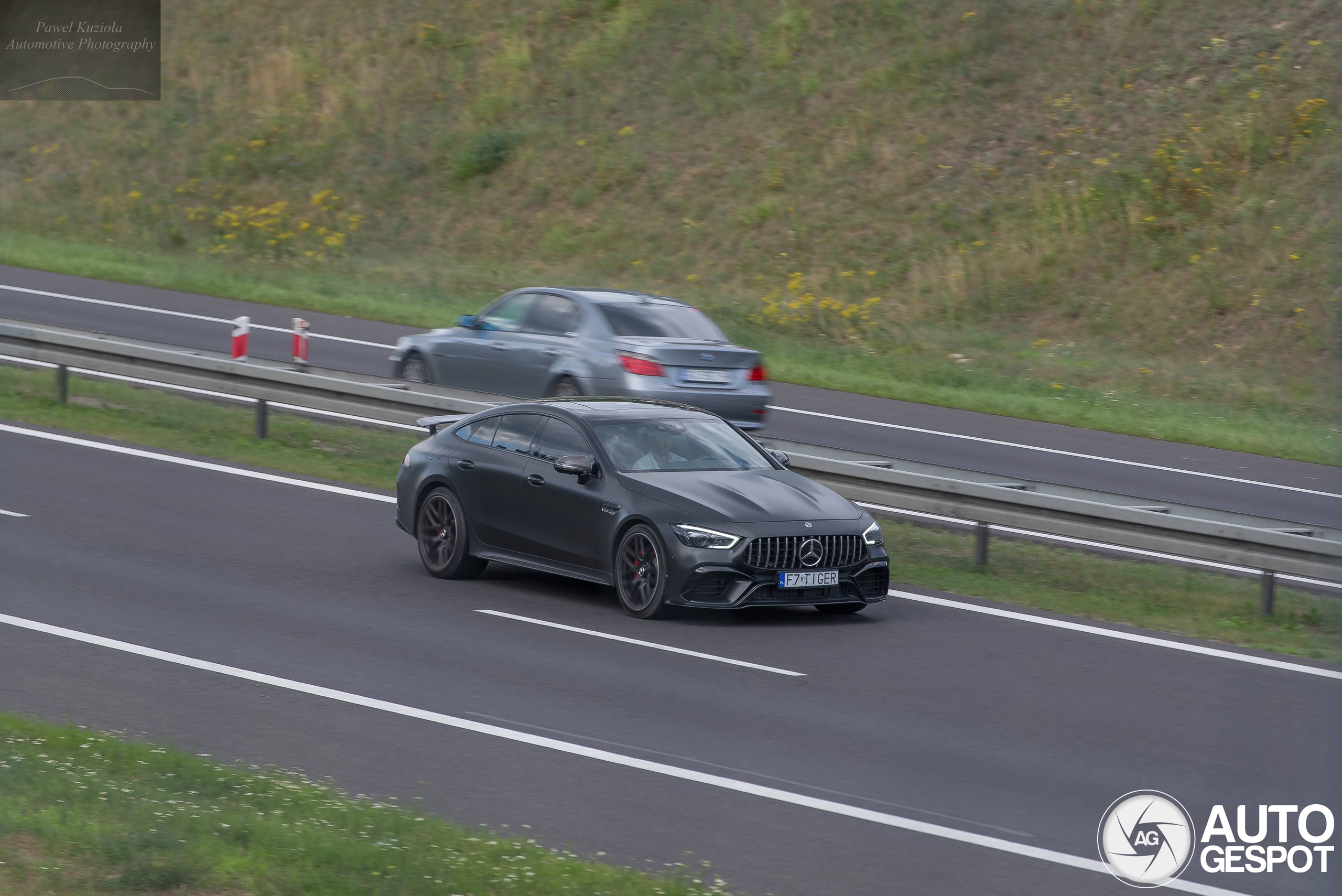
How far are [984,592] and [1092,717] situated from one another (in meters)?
3.80

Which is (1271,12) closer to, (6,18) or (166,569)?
(166,569)

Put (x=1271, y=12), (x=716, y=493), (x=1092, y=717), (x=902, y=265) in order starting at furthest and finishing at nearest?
(x=1271, y=12) < (x=902, y=265) < (x=716, y=493) < (x=1092, y=717)

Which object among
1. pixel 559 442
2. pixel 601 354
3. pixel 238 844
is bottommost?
pixel 238 844

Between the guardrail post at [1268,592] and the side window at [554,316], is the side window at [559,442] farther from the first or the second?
the side window at [554,316]

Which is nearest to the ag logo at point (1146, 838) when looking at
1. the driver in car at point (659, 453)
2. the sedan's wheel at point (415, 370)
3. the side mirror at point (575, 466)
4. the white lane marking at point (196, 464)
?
the driver in car at point (659, 453)

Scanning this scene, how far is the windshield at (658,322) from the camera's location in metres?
18.1

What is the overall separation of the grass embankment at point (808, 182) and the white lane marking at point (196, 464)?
10953 millimetres

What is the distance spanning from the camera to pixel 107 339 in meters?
19.3

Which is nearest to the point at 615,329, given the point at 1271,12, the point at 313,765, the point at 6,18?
the point at 313,765

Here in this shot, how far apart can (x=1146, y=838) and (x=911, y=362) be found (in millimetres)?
20391

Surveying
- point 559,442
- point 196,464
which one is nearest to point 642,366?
point 196,464

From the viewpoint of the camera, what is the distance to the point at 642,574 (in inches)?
465

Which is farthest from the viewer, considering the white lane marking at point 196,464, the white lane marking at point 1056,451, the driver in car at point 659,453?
the white lane marking at point 1056,451

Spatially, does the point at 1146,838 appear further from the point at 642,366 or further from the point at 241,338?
the point at 241,338
